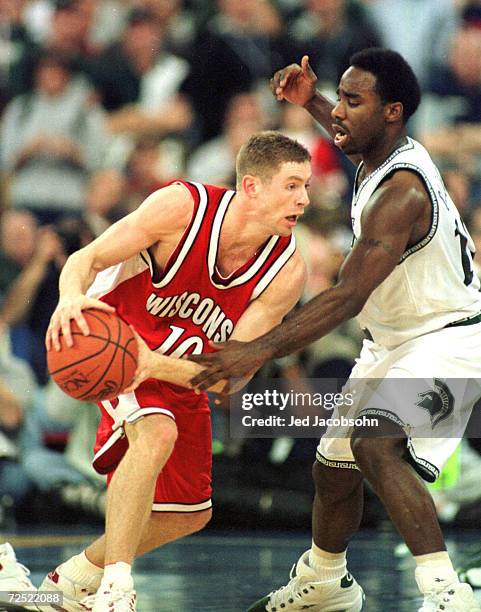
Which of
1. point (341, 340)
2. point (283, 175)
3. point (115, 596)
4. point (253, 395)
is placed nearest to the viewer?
point (115, 596)

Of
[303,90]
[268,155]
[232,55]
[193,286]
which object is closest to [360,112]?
[268,155]

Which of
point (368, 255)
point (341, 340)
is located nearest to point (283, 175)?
point (368, 255)

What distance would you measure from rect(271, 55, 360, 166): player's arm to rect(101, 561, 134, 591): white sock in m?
2.07

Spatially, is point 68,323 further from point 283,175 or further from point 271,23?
point 271,23

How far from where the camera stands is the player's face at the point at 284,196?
13.9ft

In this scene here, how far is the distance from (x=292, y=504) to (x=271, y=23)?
303 cm

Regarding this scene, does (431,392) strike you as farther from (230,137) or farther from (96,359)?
(230,137)

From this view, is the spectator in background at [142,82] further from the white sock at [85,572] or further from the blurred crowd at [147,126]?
the white sock at [85,572]

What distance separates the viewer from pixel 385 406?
396 centimetres

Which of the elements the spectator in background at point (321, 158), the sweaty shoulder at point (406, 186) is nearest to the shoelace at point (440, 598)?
the sweaty shoulder at point (406, 186)

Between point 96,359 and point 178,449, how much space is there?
758 mm

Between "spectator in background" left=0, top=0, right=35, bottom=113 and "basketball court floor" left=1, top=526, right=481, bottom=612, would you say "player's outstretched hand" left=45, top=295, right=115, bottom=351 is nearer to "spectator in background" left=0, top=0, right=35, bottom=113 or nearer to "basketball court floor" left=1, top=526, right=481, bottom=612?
"basketball court floor" left=1, top=526, right=481, bottom=612

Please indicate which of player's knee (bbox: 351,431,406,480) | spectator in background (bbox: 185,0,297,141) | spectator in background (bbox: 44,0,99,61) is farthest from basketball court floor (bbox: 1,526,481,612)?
spectator in background (bbox: 44,0,99,61)

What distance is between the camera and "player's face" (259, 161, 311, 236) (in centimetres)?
422
